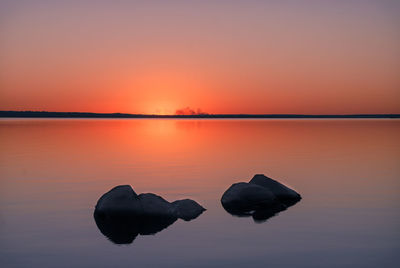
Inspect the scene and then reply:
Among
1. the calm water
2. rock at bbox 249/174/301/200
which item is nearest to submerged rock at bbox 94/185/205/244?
the calm water

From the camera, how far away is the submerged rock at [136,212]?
1507 cm

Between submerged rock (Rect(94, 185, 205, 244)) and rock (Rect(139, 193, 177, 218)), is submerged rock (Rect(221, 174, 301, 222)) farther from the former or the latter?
rock (Rect(139, 193, 177, 218))

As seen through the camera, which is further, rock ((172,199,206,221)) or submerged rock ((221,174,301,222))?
submerged rock ((221,174,301,222))

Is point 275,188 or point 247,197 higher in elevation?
point 275,188

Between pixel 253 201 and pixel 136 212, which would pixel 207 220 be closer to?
pixel 136 212

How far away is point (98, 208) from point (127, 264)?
5345 mm

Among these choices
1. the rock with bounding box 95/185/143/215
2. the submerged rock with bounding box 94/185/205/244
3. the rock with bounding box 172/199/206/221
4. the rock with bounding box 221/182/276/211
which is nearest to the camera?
the submerged rock with bounding box 94/185/205/244

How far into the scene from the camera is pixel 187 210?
1666 centimetres

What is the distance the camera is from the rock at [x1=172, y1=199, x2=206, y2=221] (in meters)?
16.3

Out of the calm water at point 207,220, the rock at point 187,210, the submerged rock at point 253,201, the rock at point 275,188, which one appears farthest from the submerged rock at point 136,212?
the rock at point 275,188

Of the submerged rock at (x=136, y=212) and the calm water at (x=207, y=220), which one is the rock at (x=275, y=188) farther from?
the submerged rock at (x=136, y=212)

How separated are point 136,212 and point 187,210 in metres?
2.07

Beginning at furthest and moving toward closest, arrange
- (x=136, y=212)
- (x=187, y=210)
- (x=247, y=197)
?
1. (x=247, y=197)
2. (x=187, y=210)
3. (x=136, y=212)

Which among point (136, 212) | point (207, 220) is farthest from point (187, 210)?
point (136, 212)
